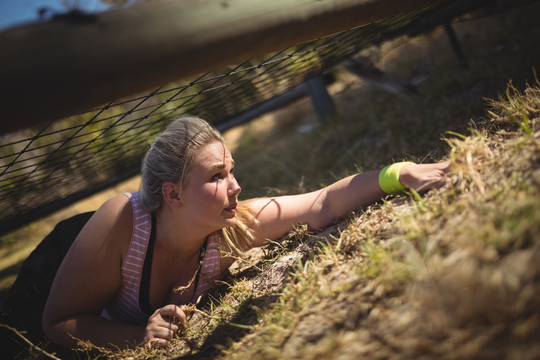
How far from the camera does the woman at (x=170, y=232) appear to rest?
5.32 ft

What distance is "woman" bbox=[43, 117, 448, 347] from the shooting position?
1620 millimetres

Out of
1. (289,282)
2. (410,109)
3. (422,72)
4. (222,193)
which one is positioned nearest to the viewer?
(289,282)

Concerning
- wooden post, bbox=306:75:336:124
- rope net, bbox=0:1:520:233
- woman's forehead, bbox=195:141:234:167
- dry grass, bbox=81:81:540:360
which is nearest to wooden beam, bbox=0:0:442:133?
woman's forehead, bbox=195:141:234:167

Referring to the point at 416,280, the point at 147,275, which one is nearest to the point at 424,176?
the point at 416,280

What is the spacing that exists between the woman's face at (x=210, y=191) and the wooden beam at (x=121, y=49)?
693 millimetres

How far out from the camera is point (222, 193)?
1.65 m

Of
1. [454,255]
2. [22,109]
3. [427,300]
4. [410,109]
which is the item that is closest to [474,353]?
[427,300]

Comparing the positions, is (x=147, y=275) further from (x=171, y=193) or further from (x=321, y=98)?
(x=321, y=98)

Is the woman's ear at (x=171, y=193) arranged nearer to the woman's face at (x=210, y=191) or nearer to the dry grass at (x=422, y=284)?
the woman's face at (x=210, y=191)

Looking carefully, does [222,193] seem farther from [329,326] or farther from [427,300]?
[427,300]

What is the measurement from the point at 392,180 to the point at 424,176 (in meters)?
0.14

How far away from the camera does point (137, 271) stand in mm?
1767

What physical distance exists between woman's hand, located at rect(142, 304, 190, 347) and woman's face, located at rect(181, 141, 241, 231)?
0.43m

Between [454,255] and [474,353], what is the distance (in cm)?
27
